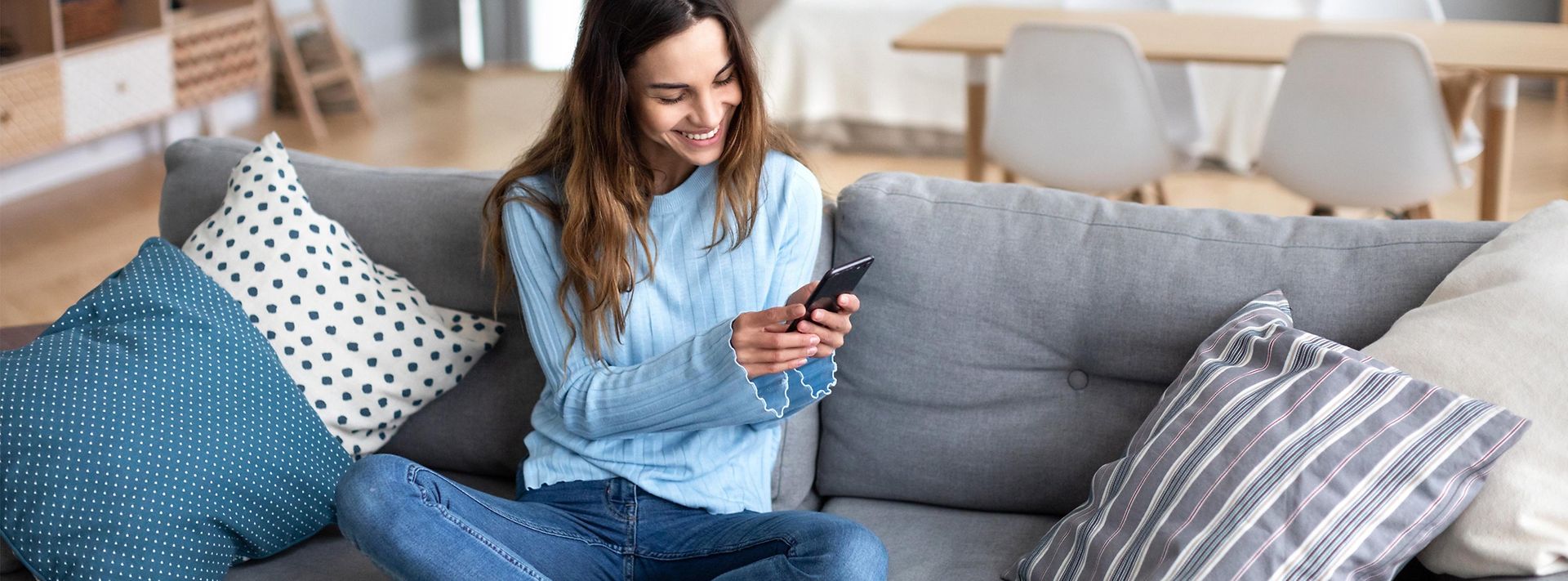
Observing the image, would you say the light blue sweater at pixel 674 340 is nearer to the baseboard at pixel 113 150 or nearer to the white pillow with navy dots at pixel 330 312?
the white pillow with navy dots at pixel 330 312

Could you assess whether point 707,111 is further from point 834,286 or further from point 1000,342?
point 1000,342

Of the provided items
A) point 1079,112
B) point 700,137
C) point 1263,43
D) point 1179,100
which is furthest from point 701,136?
point 1179,100

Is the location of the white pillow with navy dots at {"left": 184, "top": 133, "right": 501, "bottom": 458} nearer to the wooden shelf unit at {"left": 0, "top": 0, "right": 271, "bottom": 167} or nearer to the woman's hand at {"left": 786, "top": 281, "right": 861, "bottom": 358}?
the woman's hand at {"left": 786, "top": 281, "right": 861, "bottom": 358}

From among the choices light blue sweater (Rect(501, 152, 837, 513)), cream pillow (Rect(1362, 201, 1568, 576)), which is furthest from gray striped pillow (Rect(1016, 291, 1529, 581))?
light blue sweater (Rect(501, 152, 837, 513))

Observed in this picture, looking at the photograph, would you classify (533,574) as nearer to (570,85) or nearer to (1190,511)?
(570,85)

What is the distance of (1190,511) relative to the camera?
1299mm

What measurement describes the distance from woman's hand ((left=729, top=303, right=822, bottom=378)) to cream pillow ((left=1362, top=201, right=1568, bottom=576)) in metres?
0.61

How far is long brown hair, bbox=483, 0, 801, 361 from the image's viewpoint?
1.44m

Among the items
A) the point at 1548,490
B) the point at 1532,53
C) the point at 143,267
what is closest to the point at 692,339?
the point at 143,267

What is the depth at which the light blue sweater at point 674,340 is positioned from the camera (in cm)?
150

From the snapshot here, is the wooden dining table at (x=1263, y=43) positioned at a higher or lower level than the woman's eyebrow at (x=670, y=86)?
lower

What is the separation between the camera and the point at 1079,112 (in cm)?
317

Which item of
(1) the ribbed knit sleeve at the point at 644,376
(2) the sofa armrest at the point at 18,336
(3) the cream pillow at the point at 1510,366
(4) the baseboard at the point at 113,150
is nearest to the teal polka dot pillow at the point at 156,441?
(2) the sofa armrest at the point at 18,336

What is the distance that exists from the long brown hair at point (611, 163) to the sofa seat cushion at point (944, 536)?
0.40m
